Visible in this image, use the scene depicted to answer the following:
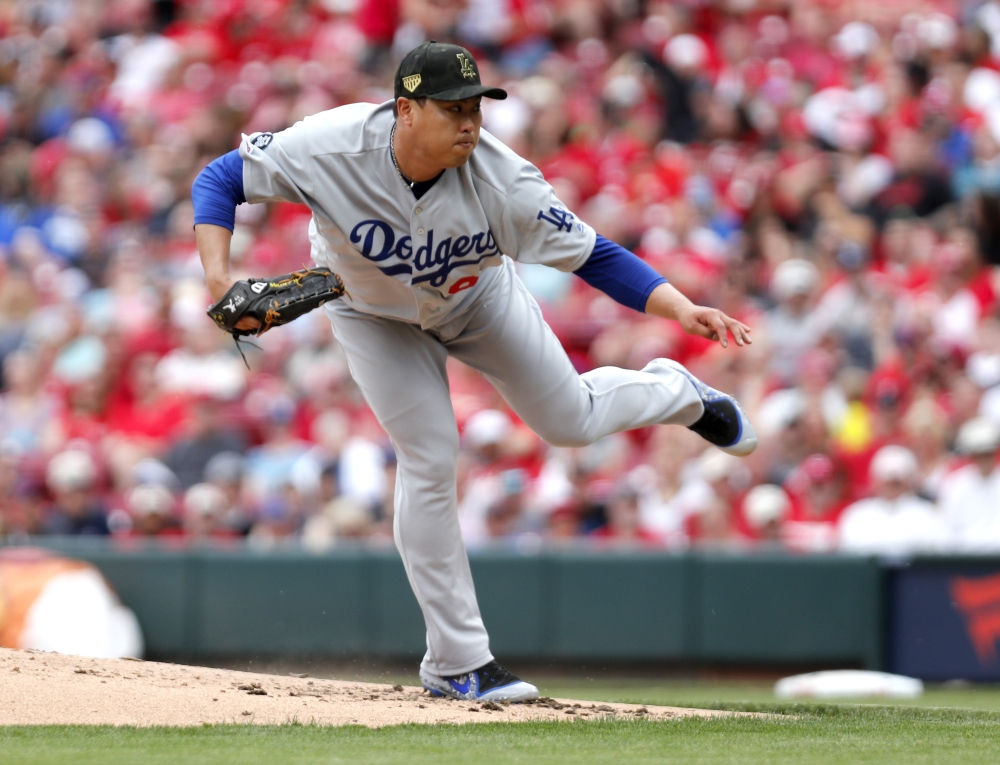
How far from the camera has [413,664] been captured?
7.53m

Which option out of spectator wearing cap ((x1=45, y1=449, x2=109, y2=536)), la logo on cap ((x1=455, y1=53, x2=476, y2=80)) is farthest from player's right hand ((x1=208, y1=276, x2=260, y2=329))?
spectator wearing cap ((x1=45, y1=449, x2=109, y2=536))

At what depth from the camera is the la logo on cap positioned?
12.7 ft

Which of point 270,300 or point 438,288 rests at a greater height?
point 438,288

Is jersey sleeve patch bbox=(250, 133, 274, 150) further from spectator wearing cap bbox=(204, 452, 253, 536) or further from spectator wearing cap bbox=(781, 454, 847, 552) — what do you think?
spectator wearing cap bbox=(204, 452, 253, 536)

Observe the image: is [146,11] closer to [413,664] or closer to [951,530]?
[413,664]

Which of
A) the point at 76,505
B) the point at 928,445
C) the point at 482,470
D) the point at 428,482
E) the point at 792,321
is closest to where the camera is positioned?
the point at 428,482

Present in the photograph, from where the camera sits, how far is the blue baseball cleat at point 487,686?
450 cm

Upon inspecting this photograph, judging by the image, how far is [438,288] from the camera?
4.20 m

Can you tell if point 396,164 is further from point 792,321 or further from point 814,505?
point 792,321

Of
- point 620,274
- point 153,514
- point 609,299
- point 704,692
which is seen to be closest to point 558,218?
point 620,274

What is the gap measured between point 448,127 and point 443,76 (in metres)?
0.14

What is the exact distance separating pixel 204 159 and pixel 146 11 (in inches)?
124

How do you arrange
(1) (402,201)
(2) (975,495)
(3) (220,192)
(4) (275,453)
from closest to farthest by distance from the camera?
(3) (220,192) → (1) (402,201) → (2) (975,495) → (4) (275,453)

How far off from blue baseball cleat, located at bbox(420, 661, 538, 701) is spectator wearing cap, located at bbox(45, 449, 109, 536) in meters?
4.49
